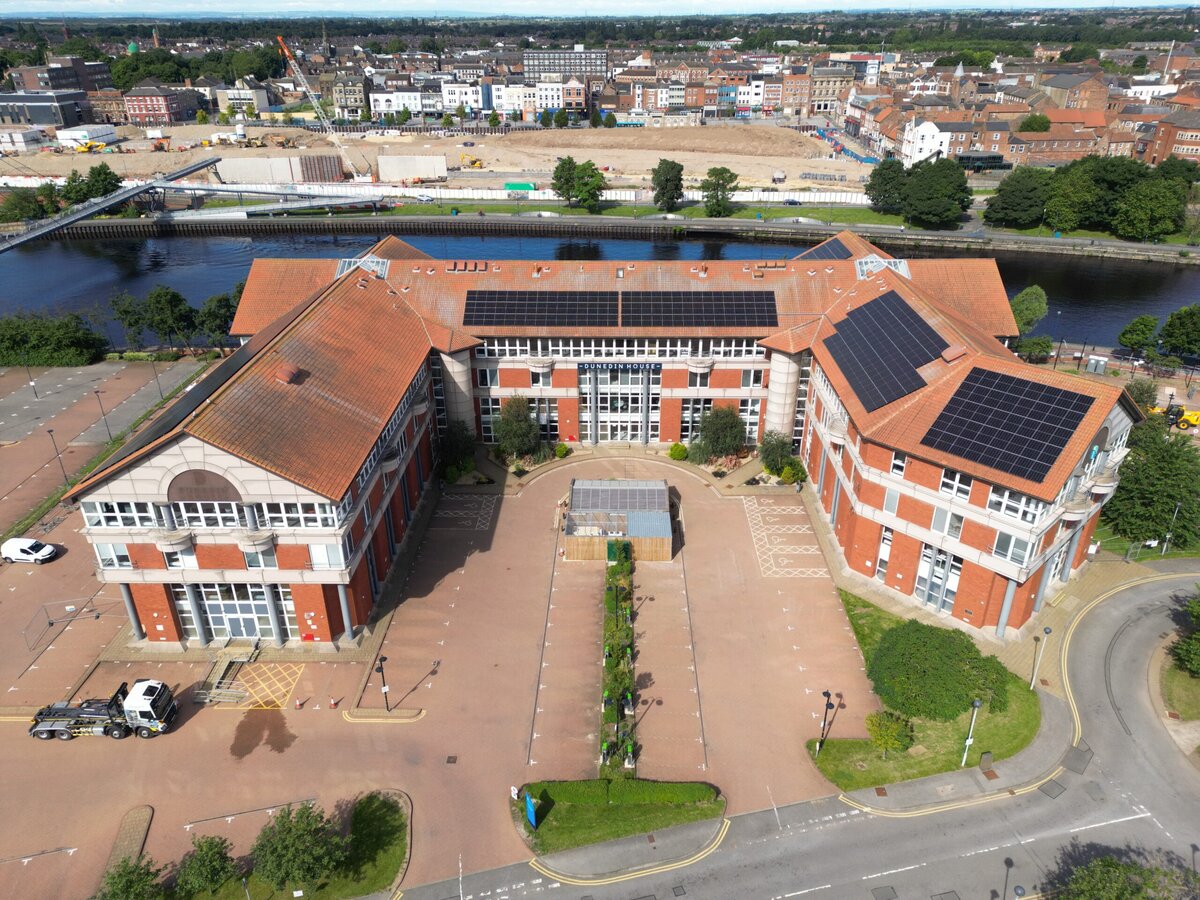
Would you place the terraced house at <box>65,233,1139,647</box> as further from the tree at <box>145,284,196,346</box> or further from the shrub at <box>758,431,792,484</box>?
the tree at <box>145,284,196,346</box>

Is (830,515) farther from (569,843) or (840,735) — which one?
(569,843)

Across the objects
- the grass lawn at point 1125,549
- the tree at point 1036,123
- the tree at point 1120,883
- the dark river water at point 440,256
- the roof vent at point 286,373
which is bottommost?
the dark river water at point 440,256

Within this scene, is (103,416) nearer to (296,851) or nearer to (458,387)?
(458,387)

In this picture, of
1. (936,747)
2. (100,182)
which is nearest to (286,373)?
(936,747)

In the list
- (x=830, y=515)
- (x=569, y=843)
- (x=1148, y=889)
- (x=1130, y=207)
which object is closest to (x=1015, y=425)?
(x=830, y=515)

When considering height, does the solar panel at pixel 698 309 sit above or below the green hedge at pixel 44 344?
above

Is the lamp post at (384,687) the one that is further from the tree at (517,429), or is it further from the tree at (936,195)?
A: the tree at (936,195)

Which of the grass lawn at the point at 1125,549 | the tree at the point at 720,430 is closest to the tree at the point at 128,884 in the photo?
the tree at the point at 720,430
